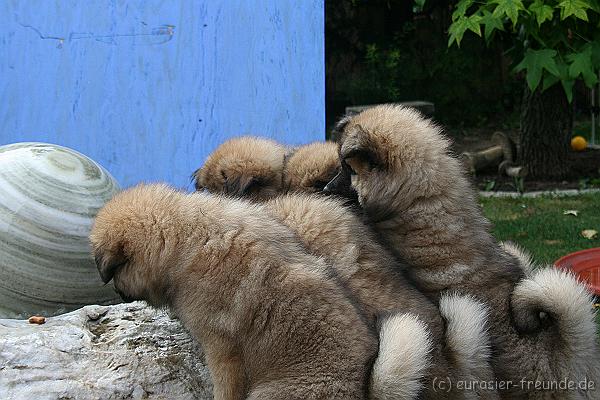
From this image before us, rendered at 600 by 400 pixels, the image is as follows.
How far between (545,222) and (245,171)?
14.1ft

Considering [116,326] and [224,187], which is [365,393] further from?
[224,187]

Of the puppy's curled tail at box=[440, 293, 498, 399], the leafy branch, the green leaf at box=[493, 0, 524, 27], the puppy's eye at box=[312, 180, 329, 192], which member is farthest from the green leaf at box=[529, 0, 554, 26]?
the puppy's curled tail at box=[440, 293, 498, 399]

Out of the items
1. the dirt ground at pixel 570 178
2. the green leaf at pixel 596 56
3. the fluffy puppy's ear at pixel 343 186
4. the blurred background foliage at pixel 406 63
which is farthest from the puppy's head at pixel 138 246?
the blurred background foliage at pixel 406 63

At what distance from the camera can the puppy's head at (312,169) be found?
165 inches

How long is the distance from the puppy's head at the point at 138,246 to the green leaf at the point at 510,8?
15.4ft

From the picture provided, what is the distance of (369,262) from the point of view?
361cm

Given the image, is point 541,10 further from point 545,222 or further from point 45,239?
point 45,239

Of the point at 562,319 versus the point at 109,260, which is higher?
the point at 109,260

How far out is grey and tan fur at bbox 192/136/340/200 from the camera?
4.23 metres

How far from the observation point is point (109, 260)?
3402 mm

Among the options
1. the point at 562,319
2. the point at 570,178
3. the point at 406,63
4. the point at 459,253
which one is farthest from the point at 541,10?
the point at 406,63

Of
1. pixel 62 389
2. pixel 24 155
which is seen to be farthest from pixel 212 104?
pixel 62 389

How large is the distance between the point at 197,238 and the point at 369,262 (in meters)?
0.69

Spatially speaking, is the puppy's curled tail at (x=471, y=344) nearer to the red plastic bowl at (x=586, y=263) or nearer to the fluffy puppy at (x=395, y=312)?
the fluffy puppy at (x=395, y=312)
